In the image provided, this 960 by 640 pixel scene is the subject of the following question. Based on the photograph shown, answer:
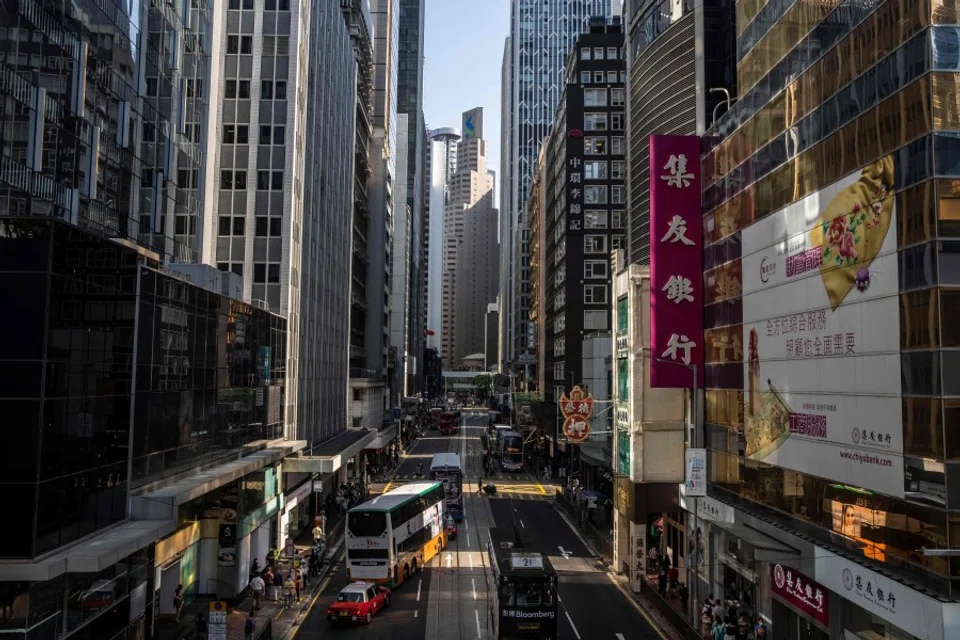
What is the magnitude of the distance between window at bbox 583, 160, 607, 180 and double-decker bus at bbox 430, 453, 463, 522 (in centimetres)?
3804

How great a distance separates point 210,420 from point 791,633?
22.1 m

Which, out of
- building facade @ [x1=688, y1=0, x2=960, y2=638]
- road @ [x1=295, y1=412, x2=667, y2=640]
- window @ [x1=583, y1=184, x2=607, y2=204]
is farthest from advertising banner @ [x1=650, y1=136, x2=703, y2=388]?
window @ [x1=583, y1=184, x2=607, y2=204]

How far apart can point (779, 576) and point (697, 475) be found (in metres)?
4.15

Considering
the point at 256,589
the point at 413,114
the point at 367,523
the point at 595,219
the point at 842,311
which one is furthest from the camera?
the point at 413,114

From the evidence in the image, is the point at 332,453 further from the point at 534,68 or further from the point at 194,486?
the point at 534,68

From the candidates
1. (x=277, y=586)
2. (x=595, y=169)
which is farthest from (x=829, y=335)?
(x=595, y=169)

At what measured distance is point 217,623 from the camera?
2298 centimetres

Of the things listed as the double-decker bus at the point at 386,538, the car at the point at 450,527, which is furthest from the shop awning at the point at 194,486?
the car at the point at 450,527

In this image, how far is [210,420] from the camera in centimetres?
3209

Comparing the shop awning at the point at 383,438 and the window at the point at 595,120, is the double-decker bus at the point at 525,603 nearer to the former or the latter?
the shop awning at the point at 383,438

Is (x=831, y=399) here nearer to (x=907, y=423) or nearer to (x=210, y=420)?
(x=907, y=423)

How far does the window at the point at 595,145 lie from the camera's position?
286 feet

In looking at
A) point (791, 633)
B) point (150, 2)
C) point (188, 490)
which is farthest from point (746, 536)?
point (150, 2)

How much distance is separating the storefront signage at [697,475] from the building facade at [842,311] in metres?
1.56
